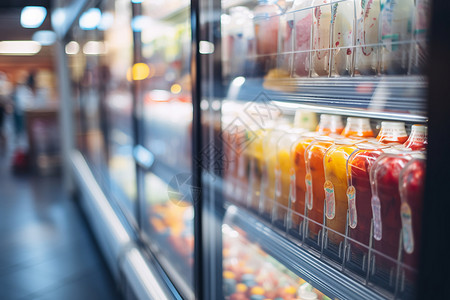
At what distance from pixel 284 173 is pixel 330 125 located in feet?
0.71

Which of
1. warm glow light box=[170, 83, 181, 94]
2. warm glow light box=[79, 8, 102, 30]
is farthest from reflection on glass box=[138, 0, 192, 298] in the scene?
warm glow light box=[79, 8, 102, 30]

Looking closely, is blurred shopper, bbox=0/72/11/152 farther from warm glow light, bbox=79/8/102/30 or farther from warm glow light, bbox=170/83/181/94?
warm glow light, bbox=170/83/181/94

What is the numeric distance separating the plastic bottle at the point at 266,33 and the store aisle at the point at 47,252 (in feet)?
6.12

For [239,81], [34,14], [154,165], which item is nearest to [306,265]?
[239,81]

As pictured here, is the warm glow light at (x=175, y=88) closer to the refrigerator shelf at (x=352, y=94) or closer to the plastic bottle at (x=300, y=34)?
the refrigerator shelf at (x=352, y=94)

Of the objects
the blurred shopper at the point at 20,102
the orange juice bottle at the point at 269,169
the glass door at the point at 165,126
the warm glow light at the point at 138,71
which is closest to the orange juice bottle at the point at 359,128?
the orange juice bottle at the point at 269,169

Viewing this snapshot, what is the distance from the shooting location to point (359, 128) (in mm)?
1061

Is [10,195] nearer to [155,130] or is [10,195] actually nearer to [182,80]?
[155,130]

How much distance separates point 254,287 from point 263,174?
0.58 metres

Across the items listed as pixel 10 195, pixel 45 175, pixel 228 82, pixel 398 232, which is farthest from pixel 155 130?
pixel 45 175

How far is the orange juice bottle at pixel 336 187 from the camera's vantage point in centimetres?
98

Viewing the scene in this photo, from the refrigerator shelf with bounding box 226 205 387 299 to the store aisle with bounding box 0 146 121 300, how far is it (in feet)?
5.37

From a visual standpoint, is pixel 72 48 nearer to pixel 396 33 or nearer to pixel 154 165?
pixel 154 165

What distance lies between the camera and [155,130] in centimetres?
273
